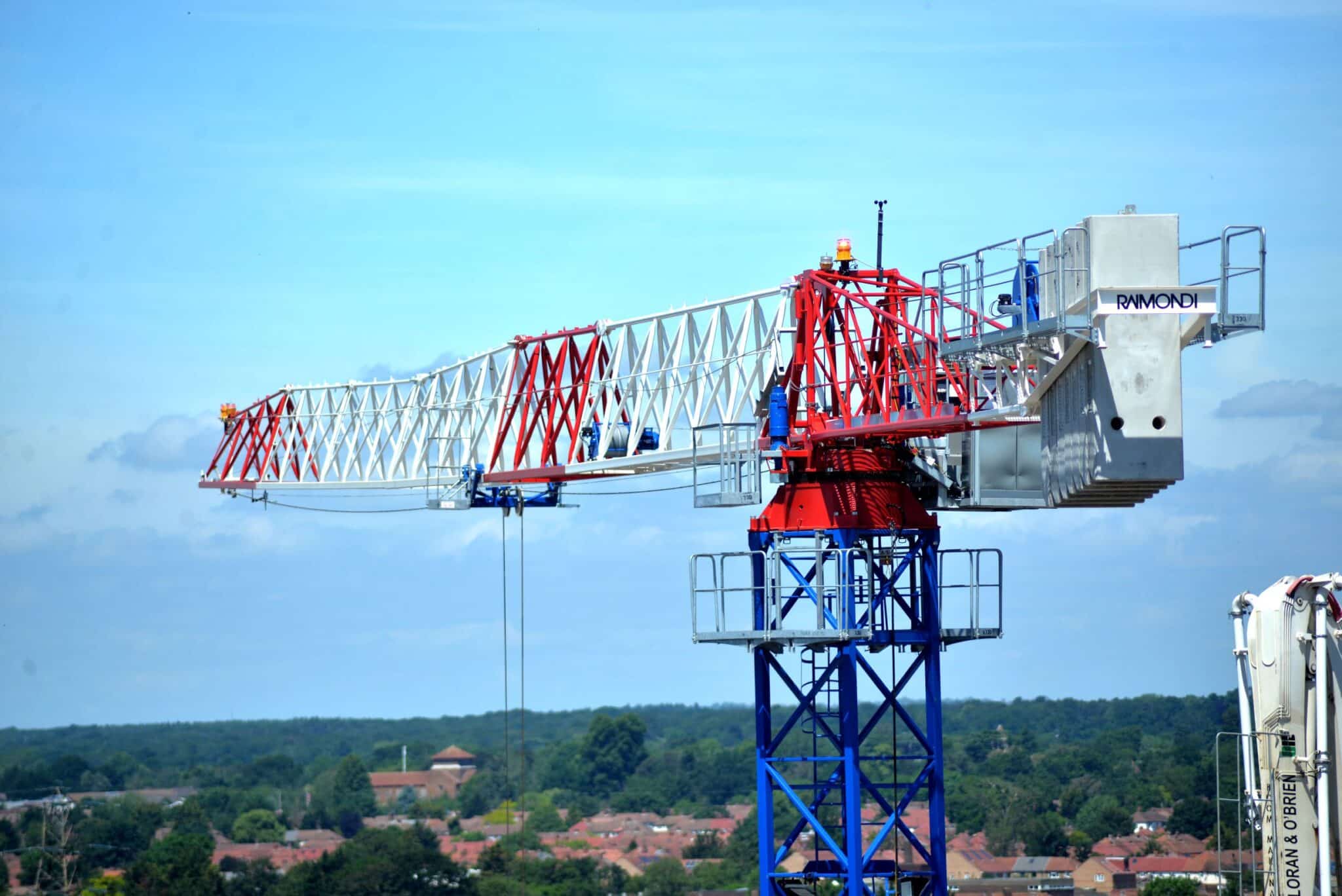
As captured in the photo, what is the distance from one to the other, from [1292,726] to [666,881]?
11121 centimetres

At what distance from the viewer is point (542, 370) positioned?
4225 centimetres

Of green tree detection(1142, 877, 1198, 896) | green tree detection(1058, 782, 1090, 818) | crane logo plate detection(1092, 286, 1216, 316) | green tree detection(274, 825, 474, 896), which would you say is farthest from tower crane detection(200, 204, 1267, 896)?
green tree detection(1058, 782, 1090, 818)

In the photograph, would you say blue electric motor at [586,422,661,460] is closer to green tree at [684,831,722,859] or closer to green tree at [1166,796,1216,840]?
green tree at [1166,796,1216,840]

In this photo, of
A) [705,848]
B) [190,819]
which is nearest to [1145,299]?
[705,848]

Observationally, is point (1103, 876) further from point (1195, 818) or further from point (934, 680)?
point (934, 680)

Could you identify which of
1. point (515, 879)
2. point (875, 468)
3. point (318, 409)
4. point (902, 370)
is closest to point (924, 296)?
point (902, 370)

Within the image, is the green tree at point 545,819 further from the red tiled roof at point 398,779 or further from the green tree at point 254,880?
the green tree at point 254,880

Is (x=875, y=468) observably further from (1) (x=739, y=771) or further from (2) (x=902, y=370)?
(1) (x=739, y=771)

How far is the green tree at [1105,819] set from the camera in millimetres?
132375

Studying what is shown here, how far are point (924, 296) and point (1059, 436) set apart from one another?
4.64 metres

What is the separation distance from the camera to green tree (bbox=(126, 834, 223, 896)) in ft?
390

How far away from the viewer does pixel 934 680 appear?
33.2m

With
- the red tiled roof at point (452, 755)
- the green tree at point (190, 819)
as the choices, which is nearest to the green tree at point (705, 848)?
the green tree at point (190, 819)

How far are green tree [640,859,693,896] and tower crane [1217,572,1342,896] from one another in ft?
361
